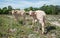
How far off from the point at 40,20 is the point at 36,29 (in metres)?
1.01

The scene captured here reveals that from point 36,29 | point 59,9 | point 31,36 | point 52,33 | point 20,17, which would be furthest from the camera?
point 59,9

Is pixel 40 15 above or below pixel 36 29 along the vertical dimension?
above

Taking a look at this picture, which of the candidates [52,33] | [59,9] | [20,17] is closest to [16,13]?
[20,17]

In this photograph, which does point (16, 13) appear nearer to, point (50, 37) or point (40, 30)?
point (40, 30)

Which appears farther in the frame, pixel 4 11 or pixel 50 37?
pixel 4 11

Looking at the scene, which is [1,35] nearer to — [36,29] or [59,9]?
[36,29]

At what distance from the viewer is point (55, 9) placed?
133 feet

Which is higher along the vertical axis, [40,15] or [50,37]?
[40,15]

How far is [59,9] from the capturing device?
132 ft

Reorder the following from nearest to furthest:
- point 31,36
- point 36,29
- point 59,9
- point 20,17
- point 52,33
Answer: point 31,36 < point 52,33 < point 36,29 < point 20,17 < point 59,9

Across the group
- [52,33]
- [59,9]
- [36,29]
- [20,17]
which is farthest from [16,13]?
[59,9]

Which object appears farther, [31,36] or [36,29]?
[36,29]

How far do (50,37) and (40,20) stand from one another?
2.15m

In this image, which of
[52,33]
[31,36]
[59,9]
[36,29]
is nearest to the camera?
[31,36]
